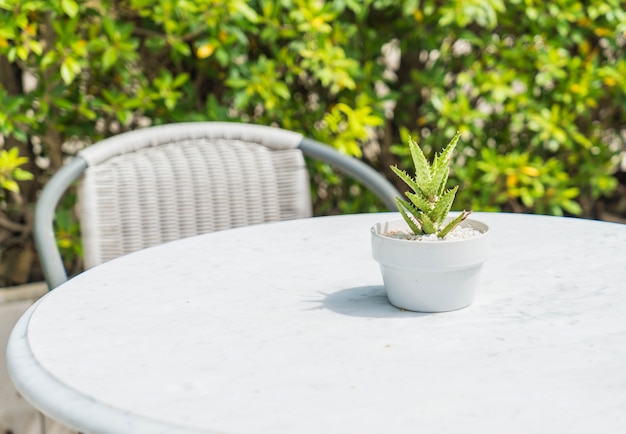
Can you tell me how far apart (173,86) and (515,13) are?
1232 mm

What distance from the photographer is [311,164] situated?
9.14 feet

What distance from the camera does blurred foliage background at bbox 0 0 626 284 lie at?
8.08ft

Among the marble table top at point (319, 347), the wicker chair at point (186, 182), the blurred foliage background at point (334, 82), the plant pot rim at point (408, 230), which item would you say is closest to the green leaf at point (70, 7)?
the blurred foliage background at point (334, 82)

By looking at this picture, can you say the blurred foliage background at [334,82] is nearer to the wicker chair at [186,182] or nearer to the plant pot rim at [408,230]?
the wicker chair at [186,182]

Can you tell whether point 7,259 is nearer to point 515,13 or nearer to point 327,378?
point 515,13

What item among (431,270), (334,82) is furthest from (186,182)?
(431,270)

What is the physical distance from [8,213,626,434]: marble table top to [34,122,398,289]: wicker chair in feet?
1.60

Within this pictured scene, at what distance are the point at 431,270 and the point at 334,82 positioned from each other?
63.4 inches

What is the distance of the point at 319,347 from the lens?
0.99 meters

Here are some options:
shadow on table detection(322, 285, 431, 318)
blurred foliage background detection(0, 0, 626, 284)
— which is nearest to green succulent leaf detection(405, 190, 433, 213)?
shadow on table detection(322, 285, 431, 318)

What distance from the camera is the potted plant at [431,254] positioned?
1095mm

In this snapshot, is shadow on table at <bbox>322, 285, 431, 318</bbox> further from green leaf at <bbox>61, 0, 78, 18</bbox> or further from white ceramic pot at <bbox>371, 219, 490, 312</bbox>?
green leaf at <bbox>61, 0, 78, 18</bbox>

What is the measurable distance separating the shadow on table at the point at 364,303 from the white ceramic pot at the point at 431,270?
2 cm

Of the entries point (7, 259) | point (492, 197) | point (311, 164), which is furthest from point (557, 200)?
point (7, 259)
